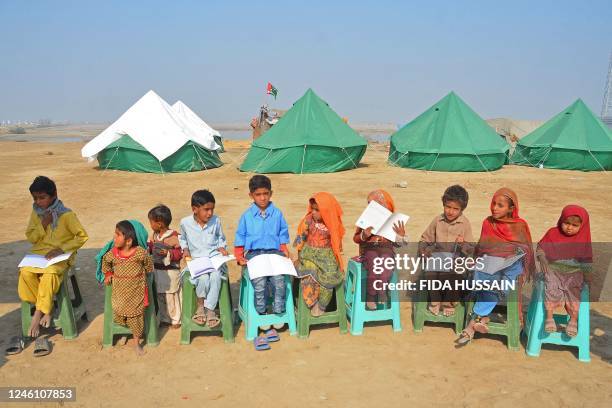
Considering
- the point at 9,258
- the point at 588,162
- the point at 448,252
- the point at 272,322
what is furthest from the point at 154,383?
the point at 588,162

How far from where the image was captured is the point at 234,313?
4.20 meters

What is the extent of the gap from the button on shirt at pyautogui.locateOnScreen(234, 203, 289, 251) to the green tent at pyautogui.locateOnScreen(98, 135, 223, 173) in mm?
11617

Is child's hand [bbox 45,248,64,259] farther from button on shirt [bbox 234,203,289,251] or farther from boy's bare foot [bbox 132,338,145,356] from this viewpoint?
button on shirt [bbox 234,203,289,251]

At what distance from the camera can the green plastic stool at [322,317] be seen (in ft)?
12.6

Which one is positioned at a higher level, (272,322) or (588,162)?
(588,162)

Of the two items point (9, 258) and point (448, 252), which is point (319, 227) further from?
Result: point (9, 258)

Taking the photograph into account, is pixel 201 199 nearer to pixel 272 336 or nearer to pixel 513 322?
pixel 272 336

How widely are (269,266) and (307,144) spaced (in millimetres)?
10896

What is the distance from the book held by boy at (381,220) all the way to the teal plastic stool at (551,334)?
1.24m

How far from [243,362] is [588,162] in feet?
54.7

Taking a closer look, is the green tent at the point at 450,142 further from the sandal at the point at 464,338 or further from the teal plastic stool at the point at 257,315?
the teal plastic stool at the point at 257,315

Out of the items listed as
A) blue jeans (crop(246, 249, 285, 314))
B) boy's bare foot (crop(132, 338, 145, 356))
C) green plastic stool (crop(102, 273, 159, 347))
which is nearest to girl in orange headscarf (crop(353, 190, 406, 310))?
blue jeans (crop(246, 249, 285, 314))

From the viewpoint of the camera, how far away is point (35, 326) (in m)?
3.71

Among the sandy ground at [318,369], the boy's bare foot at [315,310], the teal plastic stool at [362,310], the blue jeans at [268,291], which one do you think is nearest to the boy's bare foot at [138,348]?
the sandy ground at [318,369]
